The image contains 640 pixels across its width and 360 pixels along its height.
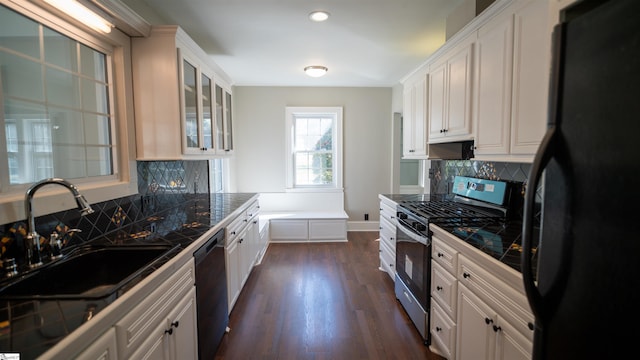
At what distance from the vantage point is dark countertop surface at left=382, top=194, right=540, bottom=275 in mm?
1411

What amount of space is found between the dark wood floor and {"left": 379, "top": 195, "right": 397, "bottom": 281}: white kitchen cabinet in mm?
175

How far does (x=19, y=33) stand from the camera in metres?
1.39

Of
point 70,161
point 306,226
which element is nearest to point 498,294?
point 70,161

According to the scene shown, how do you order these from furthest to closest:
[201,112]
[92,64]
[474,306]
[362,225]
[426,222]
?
[362,225], [201,112], [426,222], [92,64], [474,306]

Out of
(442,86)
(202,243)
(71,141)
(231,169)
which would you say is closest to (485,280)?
(202,243)

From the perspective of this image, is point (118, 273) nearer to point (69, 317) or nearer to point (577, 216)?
point (69, 317)

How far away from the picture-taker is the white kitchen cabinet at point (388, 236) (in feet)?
10.3

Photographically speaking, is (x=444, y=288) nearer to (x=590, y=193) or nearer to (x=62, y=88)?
(x=590, y=193)

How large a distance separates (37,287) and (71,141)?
0.84 m

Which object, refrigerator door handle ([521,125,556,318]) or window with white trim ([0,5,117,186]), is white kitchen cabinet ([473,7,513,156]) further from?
window with white trim ([0,5,117,186])

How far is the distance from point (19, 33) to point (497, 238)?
260 cm

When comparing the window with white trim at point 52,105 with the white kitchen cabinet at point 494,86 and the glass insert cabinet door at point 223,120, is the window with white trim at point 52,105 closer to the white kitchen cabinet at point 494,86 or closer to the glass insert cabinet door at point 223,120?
the glass insert cabinet door at point 223,120

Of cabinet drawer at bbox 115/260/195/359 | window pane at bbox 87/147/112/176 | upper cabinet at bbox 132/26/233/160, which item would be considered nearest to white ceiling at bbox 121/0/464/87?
upper cabinet at bbox 132/26/233/160

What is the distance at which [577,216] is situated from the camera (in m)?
0.72
